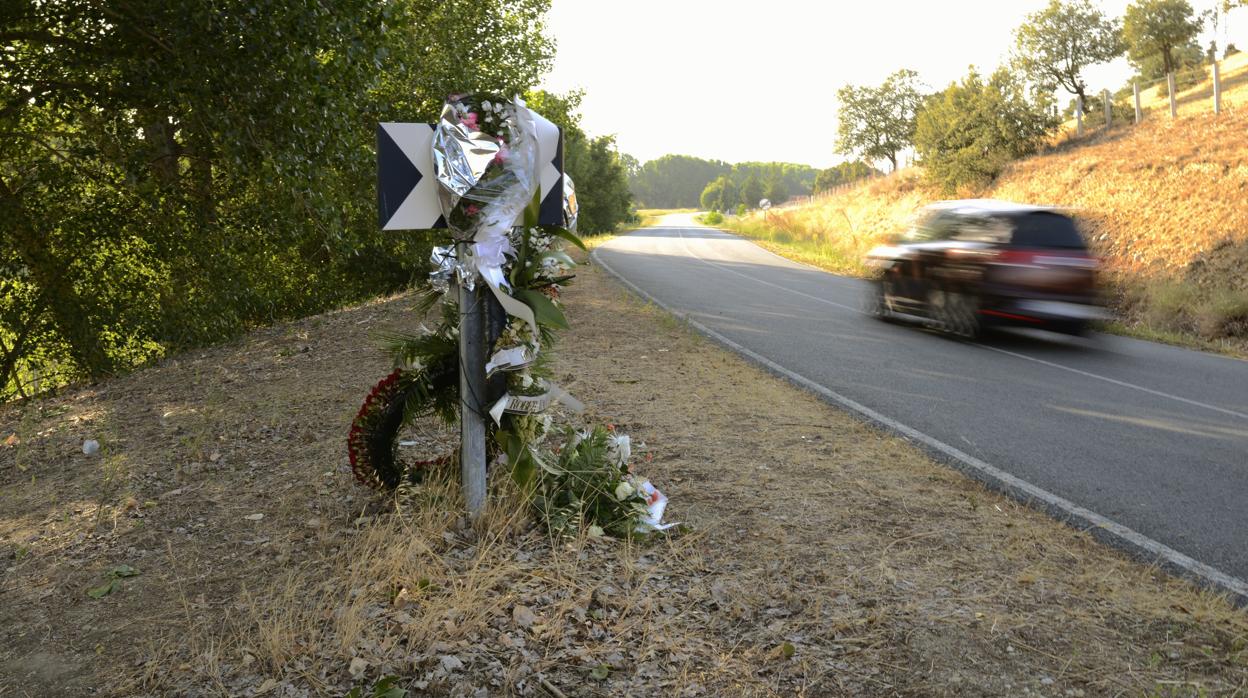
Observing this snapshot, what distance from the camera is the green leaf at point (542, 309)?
13.4 ft

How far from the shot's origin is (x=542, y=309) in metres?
4.10

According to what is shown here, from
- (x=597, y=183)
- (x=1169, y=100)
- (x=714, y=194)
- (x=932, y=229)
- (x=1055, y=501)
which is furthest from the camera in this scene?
(x=714, y=194)

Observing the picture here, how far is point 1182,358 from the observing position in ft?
34.7

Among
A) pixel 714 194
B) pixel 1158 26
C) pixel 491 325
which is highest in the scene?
pixel 714 194

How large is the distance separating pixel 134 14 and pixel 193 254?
4.70m

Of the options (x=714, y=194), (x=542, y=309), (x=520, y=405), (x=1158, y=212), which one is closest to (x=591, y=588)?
(x=520, y=405)

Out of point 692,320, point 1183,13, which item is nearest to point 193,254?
point 692,320

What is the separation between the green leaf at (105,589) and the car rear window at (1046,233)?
10123 mm

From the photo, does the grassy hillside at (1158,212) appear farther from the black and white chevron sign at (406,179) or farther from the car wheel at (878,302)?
the black and white chevron sign at (406,179)

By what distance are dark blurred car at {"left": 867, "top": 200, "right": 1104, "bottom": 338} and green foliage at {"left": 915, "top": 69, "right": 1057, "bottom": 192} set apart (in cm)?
2353

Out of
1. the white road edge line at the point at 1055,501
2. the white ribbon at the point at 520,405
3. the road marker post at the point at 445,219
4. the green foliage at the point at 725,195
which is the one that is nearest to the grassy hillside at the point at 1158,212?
the white road edge line at the point at 1055,501

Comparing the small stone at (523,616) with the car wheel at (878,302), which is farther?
the car wheel at (878,302)

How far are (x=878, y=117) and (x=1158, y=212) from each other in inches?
1756

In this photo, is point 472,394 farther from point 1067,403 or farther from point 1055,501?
point 1067,403
